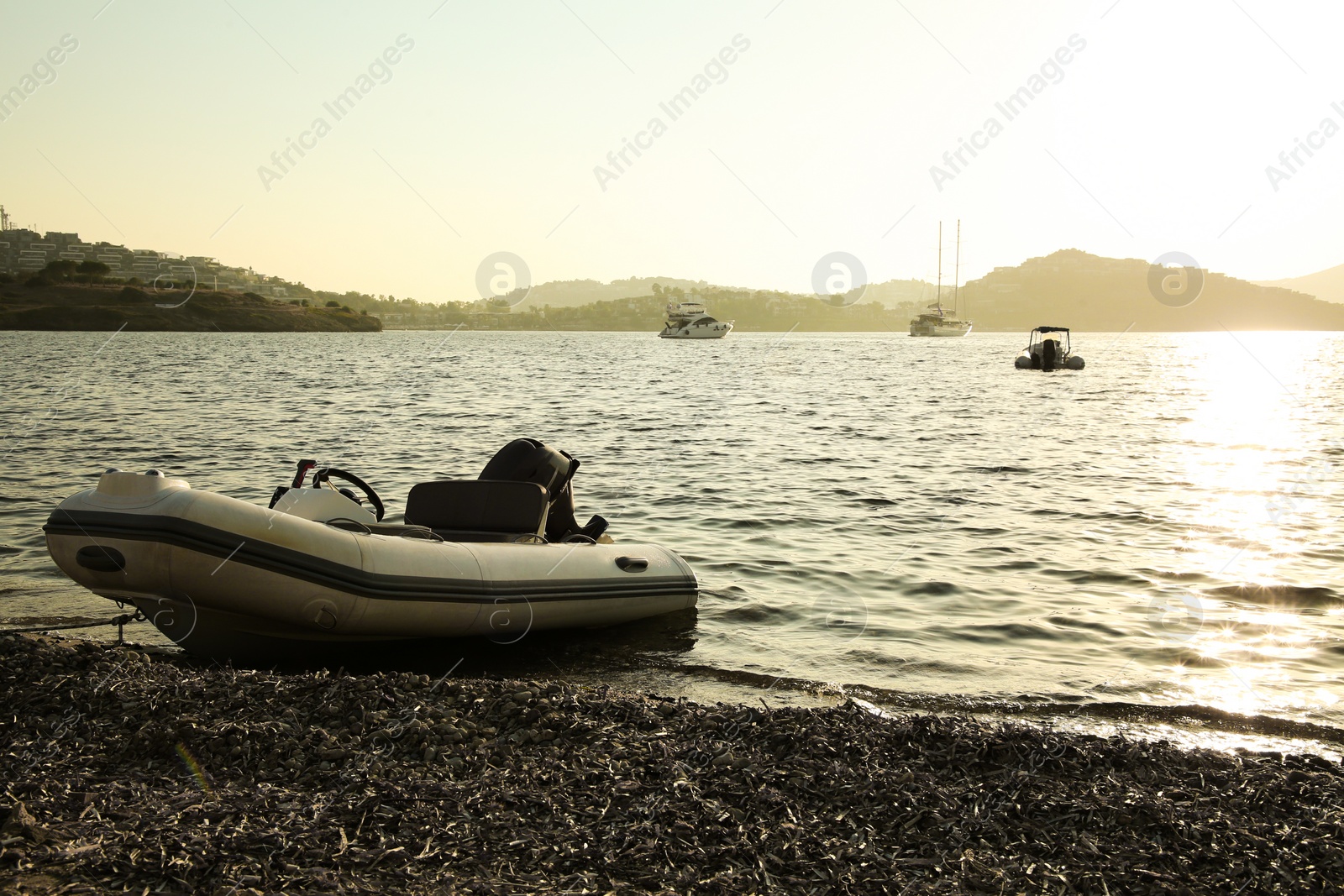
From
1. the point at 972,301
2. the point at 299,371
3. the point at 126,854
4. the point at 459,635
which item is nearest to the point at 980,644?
the point at 459,635

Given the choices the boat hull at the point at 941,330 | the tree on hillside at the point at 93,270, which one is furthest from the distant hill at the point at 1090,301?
the tree on hillside at the point at 93,270

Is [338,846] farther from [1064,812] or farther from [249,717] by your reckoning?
[1064,812]

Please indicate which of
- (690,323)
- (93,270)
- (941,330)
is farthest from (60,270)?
(941,330)

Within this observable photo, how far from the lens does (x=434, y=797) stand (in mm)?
3602

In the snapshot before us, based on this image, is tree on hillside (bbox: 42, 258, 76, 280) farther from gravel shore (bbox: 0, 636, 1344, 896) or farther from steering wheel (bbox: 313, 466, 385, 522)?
gravel shore (bbox: 0, 636, 1344, 896)

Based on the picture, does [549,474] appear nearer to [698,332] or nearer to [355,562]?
[355,562]

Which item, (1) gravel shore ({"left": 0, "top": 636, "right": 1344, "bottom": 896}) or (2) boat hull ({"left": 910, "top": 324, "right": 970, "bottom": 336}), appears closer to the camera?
(1) gravel shore ({"left": 0, "top": 636, "right": 1344, "bottom": 896})

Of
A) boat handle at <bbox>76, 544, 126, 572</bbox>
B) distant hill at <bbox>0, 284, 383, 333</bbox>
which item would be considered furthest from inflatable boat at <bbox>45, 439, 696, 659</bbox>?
distant hill at <bbox>0, 284, 383, 333</bbox>

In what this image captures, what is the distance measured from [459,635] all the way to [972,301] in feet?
605

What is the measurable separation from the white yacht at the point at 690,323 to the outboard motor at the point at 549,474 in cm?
10650

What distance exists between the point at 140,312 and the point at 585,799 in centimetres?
13121

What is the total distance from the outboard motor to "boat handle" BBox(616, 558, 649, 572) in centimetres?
60

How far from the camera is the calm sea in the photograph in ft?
20.8

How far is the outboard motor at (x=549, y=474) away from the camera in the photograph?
731 cm
